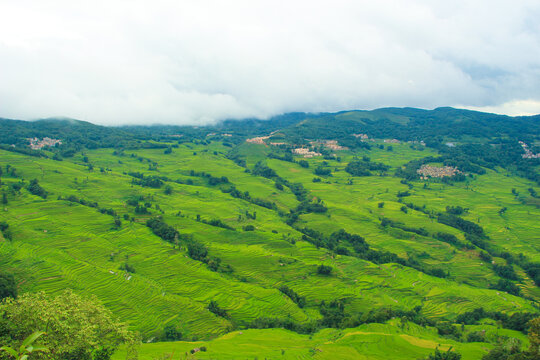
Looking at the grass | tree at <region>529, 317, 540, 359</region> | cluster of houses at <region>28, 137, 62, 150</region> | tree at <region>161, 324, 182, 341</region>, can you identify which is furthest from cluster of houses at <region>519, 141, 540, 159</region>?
cluster of houses at <region>28, 137, 62, 150</region>

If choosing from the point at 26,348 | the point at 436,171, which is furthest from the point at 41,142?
the point at 436,171

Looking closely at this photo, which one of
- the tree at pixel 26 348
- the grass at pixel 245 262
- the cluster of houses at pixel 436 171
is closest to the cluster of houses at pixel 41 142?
the grass at pixel 245 262

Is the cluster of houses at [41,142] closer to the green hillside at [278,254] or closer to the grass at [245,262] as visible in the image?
the green hillside at [278,254]

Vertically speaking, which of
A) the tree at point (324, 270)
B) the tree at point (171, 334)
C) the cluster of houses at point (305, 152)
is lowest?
the tree at point (171, 334)

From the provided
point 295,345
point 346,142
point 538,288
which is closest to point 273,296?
point 295,345

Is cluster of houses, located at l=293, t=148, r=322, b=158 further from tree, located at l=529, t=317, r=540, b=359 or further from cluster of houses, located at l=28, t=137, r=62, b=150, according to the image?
tree, located at l=529, t=317, r=540, b=359

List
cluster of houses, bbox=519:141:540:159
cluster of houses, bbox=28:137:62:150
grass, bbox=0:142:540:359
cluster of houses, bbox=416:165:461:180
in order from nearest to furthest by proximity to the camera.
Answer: grass, bbox=0:142:540:359, cluster of houses, bbox=28:137:62:150, cluster of houses, bbox=416:165:461:180, cluster of houses, bbox=519:141:540:159
